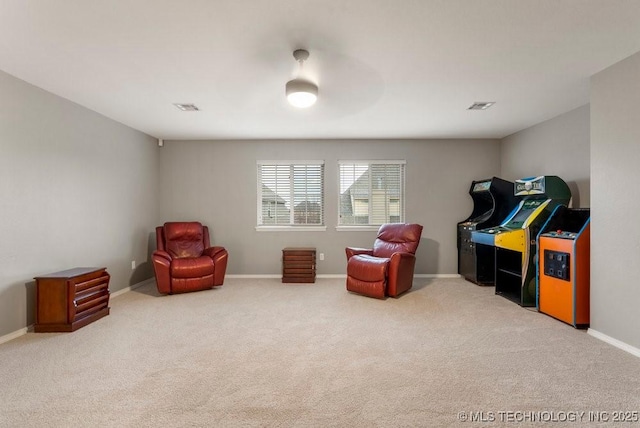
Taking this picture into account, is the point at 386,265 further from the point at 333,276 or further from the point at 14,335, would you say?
the point at 14,335

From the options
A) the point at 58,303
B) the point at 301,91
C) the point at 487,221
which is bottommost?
the point at 58,303

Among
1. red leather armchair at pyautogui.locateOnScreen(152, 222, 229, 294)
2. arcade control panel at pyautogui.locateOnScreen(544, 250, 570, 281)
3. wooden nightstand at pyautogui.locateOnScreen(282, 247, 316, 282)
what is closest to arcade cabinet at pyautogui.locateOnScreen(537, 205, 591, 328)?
arcade control panel at pyautogui.locateOnScreen(544, 250, 570, 281)

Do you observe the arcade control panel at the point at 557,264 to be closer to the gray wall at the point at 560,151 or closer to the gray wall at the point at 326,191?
the gray wall at the point at 560,151

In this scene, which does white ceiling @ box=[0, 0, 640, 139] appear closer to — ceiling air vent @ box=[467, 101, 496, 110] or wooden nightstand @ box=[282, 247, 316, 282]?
ceiling air vent @ box=[467, 101, 496, 110]

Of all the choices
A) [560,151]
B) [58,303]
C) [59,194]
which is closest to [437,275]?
[560,151]

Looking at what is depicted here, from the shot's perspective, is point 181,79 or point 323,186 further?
point 323,186

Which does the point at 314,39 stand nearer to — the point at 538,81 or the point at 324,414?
the point at 538,81

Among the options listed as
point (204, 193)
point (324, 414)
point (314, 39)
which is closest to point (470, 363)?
point (324, 414)

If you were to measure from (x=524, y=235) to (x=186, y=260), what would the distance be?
4.57 metres

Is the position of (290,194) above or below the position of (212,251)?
above

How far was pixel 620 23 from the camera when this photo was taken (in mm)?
2072

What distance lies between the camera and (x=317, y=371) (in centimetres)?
225

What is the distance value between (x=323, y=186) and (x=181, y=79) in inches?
120

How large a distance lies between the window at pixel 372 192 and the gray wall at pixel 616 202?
116 inches
